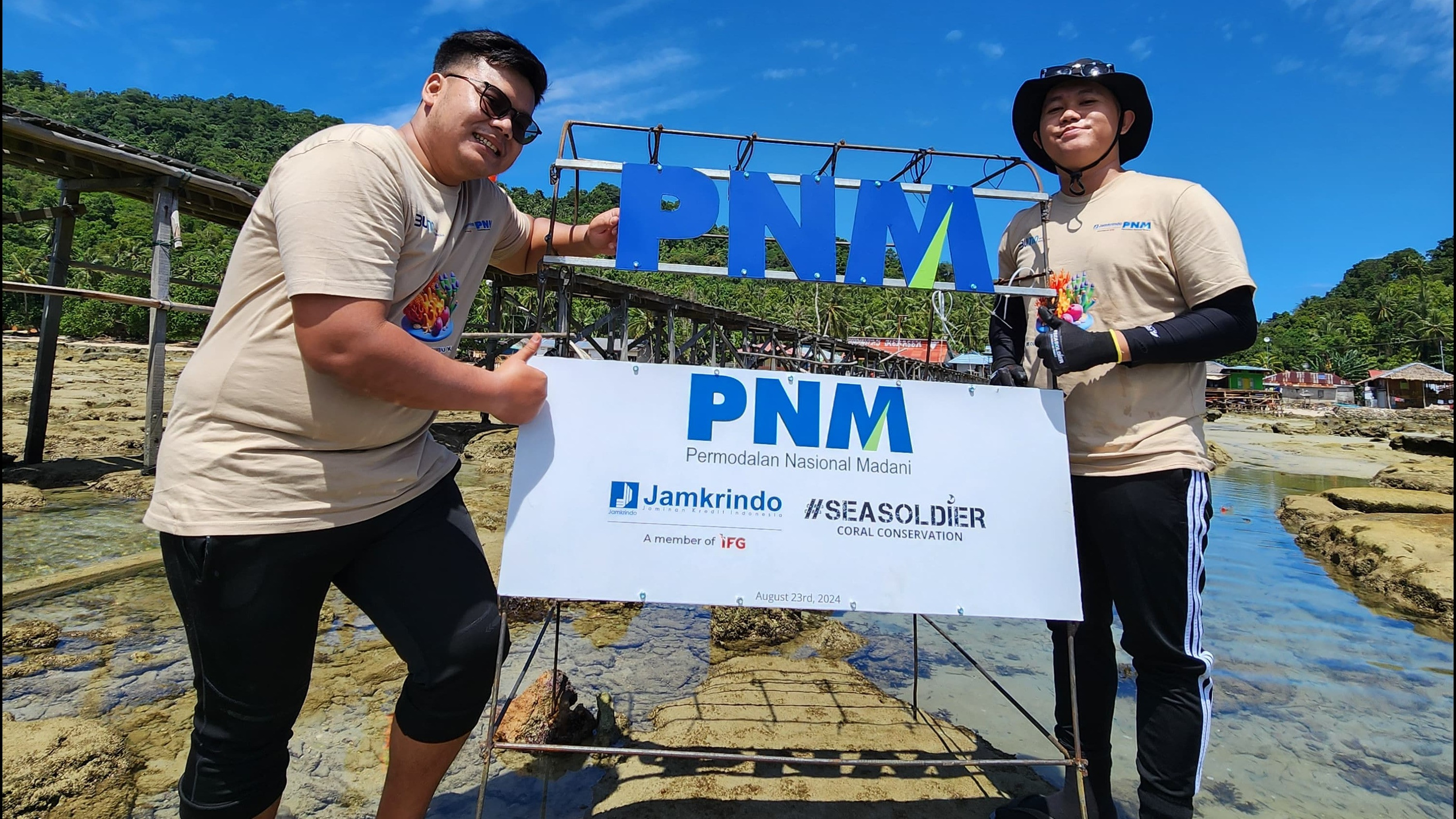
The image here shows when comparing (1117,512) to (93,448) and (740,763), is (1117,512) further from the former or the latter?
(93,448)

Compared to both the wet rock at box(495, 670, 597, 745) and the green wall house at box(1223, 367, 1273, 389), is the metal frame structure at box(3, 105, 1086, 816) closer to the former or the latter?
the wet rock at box(495, 670, 597, 745)

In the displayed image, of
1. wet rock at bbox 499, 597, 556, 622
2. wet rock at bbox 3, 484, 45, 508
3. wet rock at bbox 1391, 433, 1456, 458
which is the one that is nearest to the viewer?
wet rock at bbox 499, 597, 556, 622

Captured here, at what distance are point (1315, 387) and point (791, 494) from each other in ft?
247

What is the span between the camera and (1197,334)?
77.3 inches

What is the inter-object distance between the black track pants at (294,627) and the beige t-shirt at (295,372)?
0.09 meters

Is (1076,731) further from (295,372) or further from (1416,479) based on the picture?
(1416,479)

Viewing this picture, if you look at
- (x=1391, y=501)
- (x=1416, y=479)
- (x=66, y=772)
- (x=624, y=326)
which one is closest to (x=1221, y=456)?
(x=1416, y=479)

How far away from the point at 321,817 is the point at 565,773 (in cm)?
90

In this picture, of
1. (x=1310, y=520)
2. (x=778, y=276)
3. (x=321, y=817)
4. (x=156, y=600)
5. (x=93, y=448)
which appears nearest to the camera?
(x=778, y=276)

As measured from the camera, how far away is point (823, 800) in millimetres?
2674

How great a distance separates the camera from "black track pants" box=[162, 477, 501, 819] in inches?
62.9

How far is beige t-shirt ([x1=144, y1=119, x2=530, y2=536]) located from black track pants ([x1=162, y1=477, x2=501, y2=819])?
0.28 feet

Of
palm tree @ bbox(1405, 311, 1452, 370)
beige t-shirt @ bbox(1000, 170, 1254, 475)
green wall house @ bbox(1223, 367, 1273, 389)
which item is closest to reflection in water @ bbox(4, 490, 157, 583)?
beige t-shirt @ bbox(1000, 170, 1254, 475)

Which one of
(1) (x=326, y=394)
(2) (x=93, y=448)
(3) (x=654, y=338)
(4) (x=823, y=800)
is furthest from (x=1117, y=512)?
(3) (x=654, y=338)
